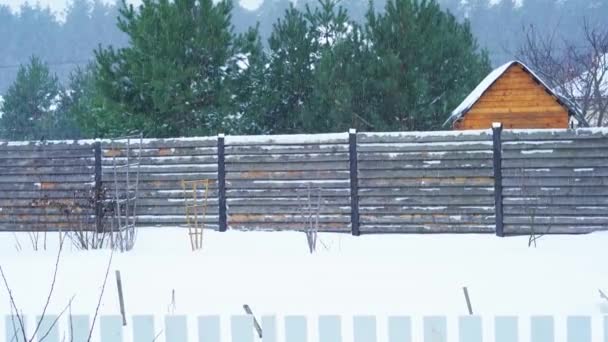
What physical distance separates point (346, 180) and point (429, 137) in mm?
1129

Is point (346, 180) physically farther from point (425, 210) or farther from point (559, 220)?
point (559, 220)

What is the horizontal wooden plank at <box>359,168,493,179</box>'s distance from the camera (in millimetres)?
8969

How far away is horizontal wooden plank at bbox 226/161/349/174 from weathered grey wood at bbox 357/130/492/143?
43cm

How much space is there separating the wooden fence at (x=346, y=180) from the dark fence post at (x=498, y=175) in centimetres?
1

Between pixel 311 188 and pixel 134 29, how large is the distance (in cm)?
588

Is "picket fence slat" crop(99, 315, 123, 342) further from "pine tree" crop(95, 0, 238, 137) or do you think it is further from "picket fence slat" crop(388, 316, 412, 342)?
"pine tree" crop(95, 0, 238, 137)

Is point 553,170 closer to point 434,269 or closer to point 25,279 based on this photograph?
point 434,269

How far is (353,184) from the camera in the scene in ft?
30.2

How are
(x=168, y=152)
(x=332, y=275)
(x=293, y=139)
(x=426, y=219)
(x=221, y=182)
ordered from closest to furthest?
(x=332, y=275)
(x=426, y=219)
(x=293, y=139)
(x=221, y=182)
(x=168, y=152)

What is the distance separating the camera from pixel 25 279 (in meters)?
6.45

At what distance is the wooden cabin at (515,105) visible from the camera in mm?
12234

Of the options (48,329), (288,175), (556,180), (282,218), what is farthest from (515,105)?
(48,329)

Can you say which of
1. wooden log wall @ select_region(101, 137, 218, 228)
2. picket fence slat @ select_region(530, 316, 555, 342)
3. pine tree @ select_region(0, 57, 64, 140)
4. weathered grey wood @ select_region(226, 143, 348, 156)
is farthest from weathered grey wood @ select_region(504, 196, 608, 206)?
pine tree @ select_region(0, 57, 64, 140)

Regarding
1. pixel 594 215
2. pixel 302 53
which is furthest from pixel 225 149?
pixel 302 53
